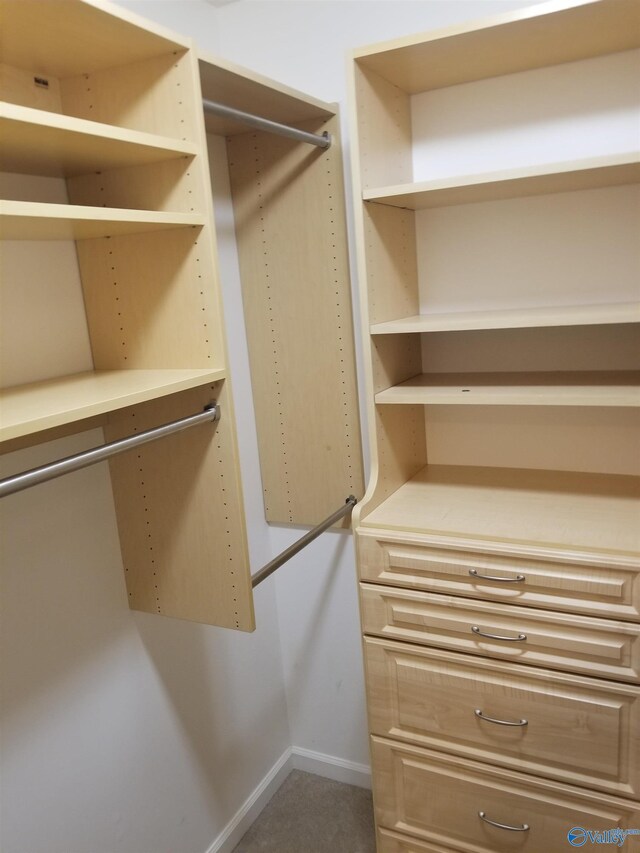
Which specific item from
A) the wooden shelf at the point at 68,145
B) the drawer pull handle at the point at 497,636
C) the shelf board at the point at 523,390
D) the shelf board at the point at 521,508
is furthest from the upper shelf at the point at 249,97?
the drawer pull handle at the point at 497,636

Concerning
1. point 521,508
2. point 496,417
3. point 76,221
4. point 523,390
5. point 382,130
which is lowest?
point 521,508

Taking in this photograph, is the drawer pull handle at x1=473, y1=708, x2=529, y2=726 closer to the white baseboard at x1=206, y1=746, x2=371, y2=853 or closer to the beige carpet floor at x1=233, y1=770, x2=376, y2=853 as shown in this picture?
the beige carpet floor at x1=233, y1=770, x2=376, y2=853

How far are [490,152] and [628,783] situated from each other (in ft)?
5.44

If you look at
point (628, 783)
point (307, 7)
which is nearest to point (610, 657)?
point (628, 783)

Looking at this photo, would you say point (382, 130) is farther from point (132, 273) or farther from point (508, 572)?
point (508, 572)

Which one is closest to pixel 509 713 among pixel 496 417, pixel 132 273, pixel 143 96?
pixel 496 417

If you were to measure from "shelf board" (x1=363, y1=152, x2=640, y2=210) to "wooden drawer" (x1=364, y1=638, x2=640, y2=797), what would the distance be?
1.15m

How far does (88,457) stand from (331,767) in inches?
74.3

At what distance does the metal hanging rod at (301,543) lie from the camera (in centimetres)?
173

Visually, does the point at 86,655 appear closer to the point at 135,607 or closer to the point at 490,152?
the point at 135,607

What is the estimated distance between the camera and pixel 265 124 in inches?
66.7

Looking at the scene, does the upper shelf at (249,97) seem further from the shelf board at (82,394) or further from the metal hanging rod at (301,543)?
the metal hanging rod at (301,543)

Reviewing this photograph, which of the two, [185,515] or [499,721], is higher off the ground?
[185,515]

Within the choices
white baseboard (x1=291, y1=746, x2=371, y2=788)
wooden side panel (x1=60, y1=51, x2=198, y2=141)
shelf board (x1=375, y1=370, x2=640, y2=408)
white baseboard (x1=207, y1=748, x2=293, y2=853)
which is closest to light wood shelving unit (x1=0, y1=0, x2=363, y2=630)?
wooden side panel (x1=60, y1=51, x2=198, y2=141)
